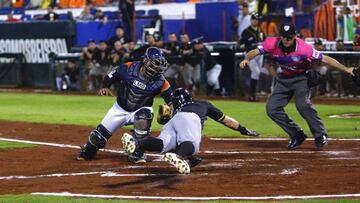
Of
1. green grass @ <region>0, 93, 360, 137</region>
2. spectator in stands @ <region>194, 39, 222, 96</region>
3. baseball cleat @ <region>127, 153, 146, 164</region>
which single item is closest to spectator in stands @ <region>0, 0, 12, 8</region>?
green grass @ <region>0, 93, 360, 137</region>

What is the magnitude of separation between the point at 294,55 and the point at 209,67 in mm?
11245

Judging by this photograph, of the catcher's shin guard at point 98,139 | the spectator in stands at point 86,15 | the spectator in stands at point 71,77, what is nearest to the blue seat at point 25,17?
the spectator in stands at point 86,15

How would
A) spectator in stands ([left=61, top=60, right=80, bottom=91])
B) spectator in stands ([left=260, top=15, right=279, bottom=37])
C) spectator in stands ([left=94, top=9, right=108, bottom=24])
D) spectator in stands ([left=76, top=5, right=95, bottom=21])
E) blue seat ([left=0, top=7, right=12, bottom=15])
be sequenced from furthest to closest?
blue seat ([left=0, top=7, right=12, bottom=15]) < spectator in stands ([left=76, top=5, right=95, bottom=21]) < spectator in stands ([left=94, top=9, right=108, bottom=24]) < spectator in stands ([left=61, top=60, right=80, bottom=91]) < spectator in stands ([left=260, top=15, right=279, bottom=37])

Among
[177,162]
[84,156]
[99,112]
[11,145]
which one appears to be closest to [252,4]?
[99,112]

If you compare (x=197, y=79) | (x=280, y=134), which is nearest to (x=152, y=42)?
(x=197, y=79)

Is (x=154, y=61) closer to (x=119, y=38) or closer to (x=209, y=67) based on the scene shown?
(x=209, y=67)

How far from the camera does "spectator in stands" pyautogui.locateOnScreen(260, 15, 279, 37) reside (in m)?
23.6

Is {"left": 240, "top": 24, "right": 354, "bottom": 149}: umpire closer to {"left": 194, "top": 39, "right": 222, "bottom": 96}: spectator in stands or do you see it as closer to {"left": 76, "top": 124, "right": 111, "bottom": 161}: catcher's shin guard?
{"left": 76, "top": 124, "right": 111, "bottom": 161}: catcher's shin guard

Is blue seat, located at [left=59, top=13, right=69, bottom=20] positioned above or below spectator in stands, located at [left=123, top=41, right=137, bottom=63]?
above

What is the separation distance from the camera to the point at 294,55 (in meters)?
12.8

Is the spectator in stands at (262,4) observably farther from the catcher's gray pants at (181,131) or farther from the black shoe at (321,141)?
the catcher's gray pants at (181,131)

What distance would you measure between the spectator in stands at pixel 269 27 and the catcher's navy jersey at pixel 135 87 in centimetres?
1211

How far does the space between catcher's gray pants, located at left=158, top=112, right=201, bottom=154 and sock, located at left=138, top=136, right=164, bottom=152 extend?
0.25 feet

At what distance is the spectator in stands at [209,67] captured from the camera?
23.8m
